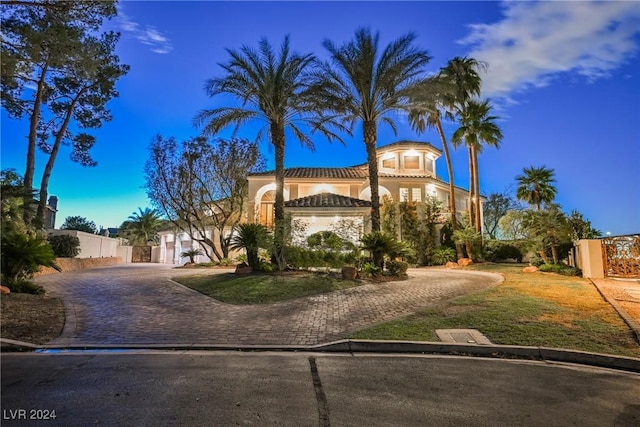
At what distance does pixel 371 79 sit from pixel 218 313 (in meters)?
13.0

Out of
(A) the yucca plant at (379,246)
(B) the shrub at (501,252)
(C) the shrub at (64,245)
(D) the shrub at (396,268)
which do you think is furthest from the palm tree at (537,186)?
(C) the shrub at (64,245)

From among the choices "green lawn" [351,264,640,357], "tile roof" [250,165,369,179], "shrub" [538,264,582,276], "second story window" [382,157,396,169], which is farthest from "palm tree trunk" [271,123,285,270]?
"second story window" [382,157,396,169]

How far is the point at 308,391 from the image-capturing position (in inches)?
173

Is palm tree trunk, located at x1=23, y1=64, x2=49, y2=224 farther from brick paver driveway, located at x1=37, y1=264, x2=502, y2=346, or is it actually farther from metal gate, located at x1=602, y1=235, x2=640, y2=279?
metal gate, located at x1=602, y1=235, x2=640, y2=279

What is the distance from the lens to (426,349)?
6562 millimetres

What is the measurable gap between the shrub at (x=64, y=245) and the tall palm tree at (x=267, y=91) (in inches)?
512

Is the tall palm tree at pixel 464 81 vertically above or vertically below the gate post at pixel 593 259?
above

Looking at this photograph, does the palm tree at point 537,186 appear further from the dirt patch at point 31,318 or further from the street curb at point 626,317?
the dirt patch at point 31,318

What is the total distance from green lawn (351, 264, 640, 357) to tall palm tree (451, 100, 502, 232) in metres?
15.5

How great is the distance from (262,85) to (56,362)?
1464 cm

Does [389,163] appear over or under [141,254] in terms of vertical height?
over

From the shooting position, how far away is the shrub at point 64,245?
2228 centimetres

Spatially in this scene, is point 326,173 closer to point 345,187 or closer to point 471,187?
point 345,187

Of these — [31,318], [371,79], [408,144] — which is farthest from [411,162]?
[31,318]
